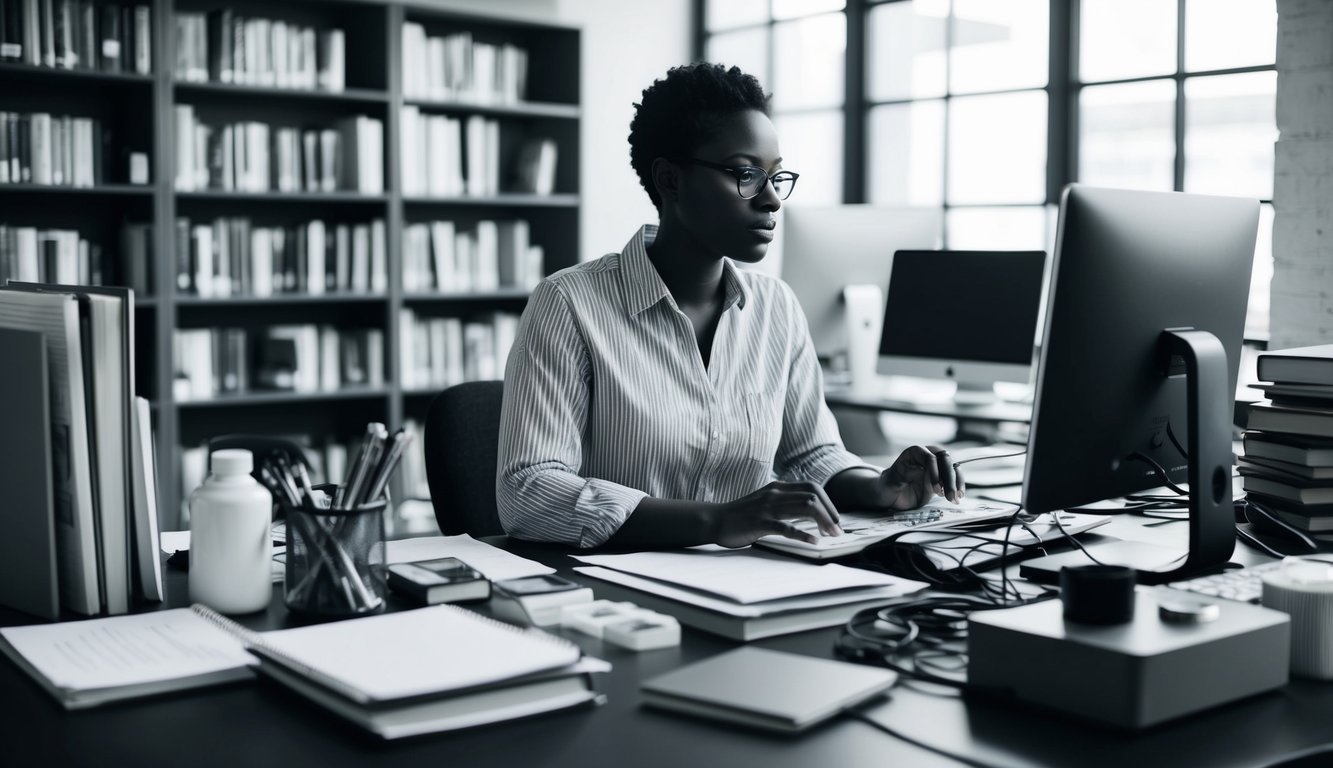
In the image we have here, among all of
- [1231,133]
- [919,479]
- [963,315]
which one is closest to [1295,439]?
[919,479]

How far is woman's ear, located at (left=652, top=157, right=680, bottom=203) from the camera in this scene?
1.86m

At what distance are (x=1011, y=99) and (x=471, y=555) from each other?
11.2ft

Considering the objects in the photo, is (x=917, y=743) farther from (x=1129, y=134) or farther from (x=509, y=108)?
(x=509, y=108)

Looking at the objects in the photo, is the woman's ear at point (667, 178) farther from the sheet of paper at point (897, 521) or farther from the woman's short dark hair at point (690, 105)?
the sheet of paper at point (897, 521)

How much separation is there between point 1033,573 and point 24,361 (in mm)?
1023

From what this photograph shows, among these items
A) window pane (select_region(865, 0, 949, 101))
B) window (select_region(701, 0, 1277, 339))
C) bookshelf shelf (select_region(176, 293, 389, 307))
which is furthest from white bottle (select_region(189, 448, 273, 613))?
window pane (select_region(865, 0, 949, 101))

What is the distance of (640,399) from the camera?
1747mm

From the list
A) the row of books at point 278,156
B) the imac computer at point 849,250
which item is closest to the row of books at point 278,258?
the row of books at point 278,156

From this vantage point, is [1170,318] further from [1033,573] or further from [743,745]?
[743,745]

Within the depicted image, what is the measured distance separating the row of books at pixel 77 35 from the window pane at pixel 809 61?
8.05 ft

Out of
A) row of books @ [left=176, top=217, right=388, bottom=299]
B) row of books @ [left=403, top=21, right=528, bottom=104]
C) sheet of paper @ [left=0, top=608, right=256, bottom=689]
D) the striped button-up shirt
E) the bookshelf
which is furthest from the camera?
row of books @ [left=403, top=21, right=528, bottom=104]

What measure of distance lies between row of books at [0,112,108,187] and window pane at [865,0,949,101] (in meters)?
2.74

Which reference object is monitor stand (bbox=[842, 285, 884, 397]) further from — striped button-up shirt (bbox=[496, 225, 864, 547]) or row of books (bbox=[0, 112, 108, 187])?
row of books (bbox=[0, 112, 108, 187])

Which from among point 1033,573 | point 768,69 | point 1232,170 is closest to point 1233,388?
point 1033,573
